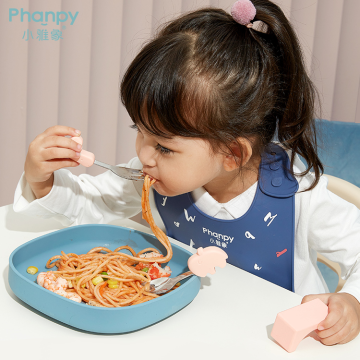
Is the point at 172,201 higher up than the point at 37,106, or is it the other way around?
the point at 37,106

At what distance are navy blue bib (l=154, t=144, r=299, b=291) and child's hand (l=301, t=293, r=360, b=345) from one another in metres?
0.27

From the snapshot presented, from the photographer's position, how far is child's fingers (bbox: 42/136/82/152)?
3.01 ft

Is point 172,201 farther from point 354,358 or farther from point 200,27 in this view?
point 354,358

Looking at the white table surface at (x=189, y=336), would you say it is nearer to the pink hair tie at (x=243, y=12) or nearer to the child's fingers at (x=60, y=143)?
the child's fingers at (x=60, y=143)

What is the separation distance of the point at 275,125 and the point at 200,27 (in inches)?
11.2

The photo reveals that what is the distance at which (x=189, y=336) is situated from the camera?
66 centimetres

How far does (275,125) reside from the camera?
3.28 feet

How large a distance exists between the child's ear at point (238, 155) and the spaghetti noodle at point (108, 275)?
223mm

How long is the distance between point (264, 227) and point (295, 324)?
400mm

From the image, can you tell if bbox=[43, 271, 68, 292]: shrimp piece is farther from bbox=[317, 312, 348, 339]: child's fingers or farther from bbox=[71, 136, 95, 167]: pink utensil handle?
bbox=[317, 312, 348, 339]: child's fingers

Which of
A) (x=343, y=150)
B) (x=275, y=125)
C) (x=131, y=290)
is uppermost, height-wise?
(x=275, y=125)

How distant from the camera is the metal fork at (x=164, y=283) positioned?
75cm

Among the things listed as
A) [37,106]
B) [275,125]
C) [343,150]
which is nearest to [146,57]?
[275,125]

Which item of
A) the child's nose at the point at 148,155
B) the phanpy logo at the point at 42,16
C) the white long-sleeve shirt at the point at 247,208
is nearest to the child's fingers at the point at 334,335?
the white long-sleeve shirt at the point at 247,208
